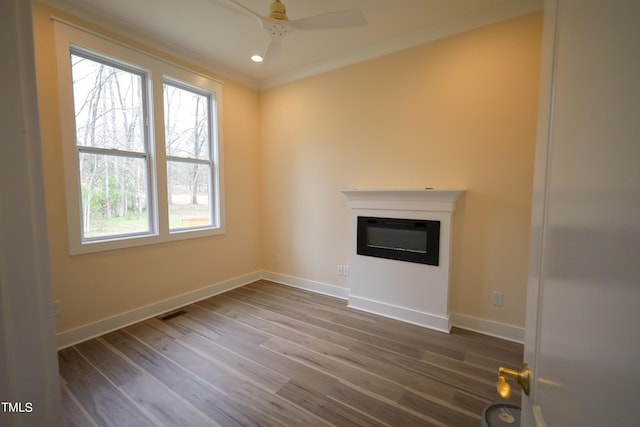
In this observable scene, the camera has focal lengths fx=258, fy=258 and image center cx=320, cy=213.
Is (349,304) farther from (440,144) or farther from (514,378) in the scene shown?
(514,378)

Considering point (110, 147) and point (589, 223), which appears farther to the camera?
point (110, 147)

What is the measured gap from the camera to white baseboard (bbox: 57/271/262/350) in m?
2.30

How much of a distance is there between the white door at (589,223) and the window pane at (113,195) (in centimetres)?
328

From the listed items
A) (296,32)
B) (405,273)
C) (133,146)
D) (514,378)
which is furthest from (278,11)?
(405,273)

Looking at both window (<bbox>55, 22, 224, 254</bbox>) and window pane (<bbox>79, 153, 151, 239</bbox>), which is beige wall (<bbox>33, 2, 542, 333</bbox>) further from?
window pane (<bbox>79, 153, 151, 239</bbox>)

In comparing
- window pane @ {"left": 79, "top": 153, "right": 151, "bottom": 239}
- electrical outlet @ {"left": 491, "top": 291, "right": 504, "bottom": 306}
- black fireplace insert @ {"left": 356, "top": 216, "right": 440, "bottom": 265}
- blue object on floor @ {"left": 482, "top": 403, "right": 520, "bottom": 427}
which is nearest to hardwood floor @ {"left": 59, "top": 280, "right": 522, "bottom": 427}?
electrical outlet @ {"left": 491, "top": 291, "right": 504, "bottom": 306}

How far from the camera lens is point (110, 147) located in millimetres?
2572

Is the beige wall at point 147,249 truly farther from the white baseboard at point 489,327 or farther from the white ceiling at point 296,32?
the white baseboard at point 489,327

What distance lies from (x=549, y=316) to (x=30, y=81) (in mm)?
987

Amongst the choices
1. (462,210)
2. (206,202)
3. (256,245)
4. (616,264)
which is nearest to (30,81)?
(616,264)

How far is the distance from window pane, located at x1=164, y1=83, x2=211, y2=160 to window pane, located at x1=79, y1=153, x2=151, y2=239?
47 centimetres

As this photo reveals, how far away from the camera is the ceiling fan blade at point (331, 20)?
1750 mm

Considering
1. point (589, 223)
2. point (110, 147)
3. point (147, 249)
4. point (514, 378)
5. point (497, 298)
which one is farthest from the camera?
point (147, 249)

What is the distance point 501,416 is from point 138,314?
3181 millimetres
